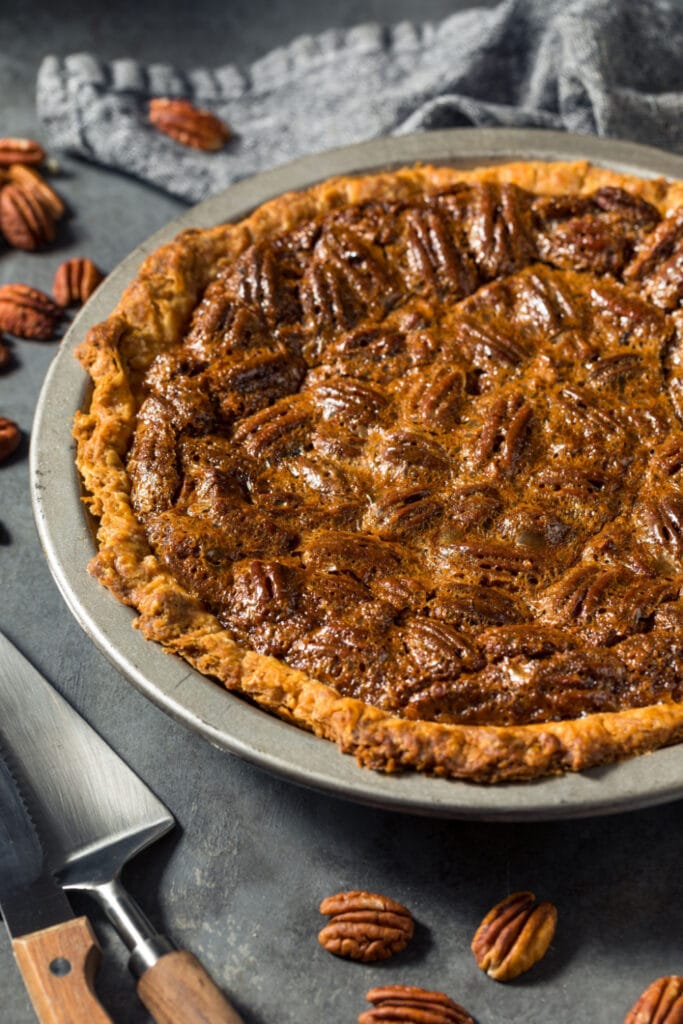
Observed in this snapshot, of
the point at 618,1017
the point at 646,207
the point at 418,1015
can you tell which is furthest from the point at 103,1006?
the point at 646,207

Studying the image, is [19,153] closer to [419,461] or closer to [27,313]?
[27,313]

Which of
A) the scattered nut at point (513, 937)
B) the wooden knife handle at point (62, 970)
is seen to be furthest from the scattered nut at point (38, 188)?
the scattered nut at point (513, 937)

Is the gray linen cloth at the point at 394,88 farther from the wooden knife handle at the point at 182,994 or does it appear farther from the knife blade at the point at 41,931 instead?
the wooden knife handle at the point at 182,994

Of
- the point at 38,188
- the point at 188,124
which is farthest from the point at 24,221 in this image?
the point at 188,124

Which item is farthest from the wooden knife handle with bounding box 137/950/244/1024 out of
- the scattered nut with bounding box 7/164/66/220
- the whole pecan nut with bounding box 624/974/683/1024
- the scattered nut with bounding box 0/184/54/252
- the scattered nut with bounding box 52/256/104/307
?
the scattered nut with bounding box 7/164/66/220

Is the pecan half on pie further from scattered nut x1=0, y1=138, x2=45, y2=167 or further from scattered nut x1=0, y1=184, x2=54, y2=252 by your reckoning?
scattered nut x1=0, y1=138, x2=45, y2=167
